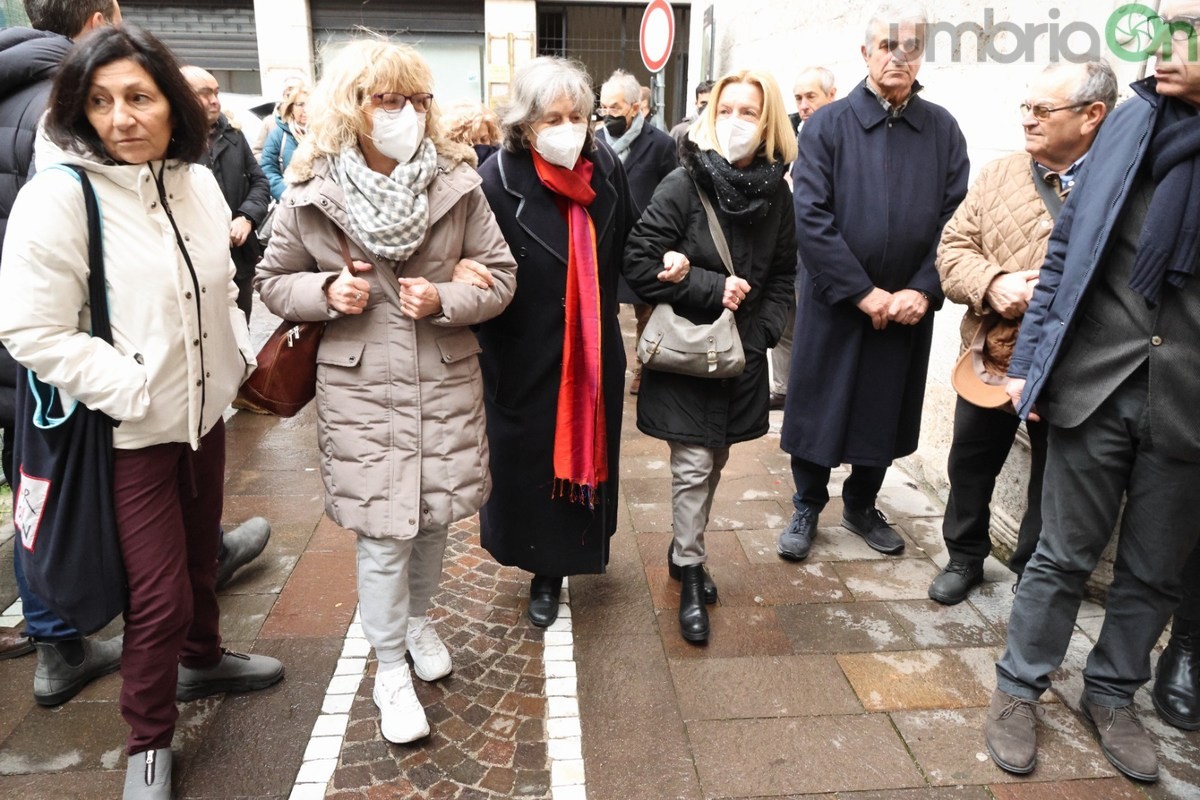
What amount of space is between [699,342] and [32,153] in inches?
83.6

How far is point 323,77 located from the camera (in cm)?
253

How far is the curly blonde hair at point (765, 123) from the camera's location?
3121 millimetres

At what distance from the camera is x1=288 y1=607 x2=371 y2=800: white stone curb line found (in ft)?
8.46

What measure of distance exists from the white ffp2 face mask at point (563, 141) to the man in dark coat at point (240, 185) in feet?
9.07

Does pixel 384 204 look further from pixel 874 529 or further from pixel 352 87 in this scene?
pixel 874 529

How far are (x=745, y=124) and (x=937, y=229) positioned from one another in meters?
1.08

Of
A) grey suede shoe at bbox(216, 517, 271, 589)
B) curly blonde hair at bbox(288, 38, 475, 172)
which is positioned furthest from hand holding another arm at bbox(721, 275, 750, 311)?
grey suede shoe at bbox(216, 517, 271, 589)

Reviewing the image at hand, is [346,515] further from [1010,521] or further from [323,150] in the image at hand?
[1010,521]

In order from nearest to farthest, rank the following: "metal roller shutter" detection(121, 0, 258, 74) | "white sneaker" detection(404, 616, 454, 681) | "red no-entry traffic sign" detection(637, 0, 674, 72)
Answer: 1. "white sneaker" detection(404, 616, 454, 681)
2. "red no-entry traffic sign" detection(637, 0, 674, 72)
3. "metal roller shutter" detection(121, 0, 258, 74)

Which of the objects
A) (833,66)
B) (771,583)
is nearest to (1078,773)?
(771,583)

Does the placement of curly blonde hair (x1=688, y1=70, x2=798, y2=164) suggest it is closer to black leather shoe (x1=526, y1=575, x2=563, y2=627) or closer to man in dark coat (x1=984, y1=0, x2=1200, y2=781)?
man in dark coat (x1=984, y1=0, x2=1200, y2=781)

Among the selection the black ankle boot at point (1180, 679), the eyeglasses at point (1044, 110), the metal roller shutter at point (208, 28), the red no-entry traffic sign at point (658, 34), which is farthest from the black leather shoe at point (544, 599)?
the metal roller shutter at point (208, 28)

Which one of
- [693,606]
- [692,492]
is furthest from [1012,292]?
[693,606]

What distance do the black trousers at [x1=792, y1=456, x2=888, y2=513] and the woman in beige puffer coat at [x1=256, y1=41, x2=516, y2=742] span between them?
1.81 metres
